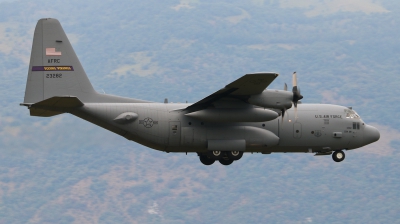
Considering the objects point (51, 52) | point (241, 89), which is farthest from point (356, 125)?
point (51, 52)

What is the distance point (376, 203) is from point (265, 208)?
19.0 metres

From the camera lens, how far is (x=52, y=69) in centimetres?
4344

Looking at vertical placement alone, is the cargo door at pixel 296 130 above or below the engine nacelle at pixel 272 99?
below

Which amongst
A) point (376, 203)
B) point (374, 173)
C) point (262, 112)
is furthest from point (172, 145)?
point (374, 173)

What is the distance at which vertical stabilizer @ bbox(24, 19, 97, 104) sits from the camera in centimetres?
4297

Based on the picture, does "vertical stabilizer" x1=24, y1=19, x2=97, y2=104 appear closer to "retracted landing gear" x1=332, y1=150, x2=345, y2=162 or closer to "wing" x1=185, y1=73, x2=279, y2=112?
"wing" x1=185, y1=73, x2=279, y2=112

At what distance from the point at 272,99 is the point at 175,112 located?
18.1 feet

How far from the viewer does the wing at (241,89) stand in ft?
131

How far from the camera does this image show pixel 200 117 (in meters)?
43.5

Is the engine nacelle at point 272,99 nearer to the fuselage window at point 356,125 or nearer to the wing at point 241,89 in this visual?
the wing at point 241,89

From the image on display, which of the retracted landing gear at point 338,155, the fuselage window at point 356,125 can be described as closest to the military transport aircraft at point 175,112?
the retracted landing gear at point 338,155

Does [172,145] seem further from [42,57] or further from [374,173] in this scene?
[374,173]

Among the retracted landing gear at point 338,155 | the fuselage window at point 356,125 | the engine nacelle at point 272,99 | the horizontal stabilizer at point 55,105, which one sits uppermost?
the engine nacelle at point 272,99

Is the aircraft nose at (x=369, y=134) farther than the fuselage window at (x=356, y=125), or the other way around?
the aircraft nose at (x=369, y=134)
